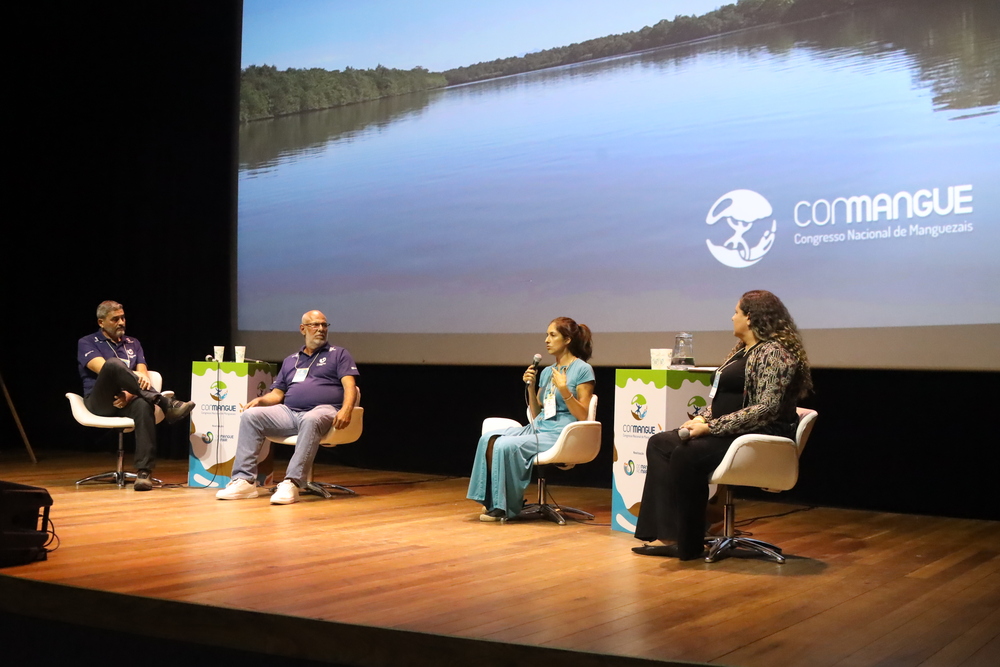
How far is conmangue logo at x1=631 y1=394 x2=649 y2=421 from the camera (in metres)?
4.47

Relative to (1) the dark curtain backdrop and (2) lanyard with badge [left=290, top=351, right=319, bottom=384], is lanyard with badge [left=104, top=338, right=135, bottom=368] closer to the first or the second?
(1) the dark curtain backdrop

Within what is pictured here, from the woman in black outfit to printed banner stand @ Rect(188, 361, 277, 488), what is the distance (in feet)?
9.16

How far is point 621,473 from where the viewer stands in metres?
4.58

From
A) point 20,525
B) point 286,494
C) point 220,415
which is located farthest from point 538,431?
point 20,525

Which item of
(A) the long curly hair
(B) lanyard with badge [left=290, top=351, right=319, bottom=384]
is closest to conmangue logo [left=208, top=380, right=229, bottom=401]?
(B) lanyard with badge [left=290, top=351, right=319, bottom=384]

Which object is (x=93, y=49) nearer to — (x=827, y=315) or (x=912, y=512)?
(x=827, y=315)

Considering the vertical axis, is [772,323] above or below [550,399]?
above

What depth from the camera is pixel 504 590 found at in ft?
10.6

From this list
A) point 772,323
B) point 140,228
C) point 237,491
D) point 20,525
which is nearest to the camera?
point 20,525

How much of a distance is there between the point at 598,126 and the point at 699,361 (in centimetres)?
155

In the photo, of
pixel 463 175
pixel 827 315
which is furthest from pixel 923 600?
pixel 463 175

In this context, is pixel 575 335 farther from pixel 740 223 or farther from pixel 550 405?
pixel 740 223

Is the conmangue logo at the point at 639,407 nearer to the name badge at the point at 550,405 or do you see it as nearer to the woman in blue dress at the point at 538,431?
the woman in blue dress at the point at 538,431

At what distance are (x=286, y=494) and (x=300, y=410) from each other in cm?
54
